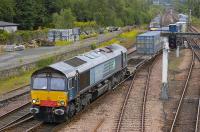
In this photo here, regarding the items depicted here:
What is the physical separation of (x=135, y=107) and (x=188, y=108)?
3295mm

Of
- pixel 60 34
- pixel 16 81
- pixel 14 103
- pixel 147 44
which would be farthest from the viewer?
pixel 60 34

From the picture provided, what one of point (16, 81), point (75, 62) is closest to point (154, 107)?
point (75, 62)

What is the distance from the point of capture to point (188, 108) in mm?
27203

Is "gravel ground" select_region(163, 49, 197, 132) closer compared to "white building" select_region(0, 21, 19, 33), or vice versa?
"gravel ground" select_region(163, 49, 197, 132)

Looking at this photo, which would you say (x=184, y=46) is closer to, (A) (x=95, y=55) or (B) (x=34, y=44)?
(B) (x=34, y=44)

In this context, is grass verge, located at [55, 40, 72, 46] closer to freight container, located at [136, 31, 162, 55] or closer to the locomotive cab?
freight container, located at [136, 31, 162, 55]

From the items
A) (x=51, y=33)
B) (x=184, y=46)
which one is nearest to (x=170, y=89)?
(x=184, y=46)

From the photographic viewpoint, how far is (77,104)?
2452 cm

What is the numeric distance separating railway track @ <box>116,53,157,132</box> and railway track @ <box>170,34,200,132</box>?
6.28ft

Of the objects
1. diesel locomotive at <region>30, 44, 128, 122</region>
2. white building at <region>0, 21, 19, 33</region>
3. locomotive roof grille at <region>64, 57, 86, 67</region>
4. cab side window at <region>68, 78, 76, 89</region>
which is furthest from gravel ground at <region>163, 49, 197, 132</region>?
white building at <region>0, 21, 19, 33</region>

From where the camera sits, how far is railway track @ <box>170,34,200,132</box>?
23016 mm

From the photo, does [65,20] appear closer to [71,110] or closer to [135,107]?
[135,107]

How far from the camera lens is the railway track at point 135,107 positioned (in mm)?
22953

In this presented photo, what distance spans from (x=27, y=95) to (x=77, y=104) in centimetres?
814
